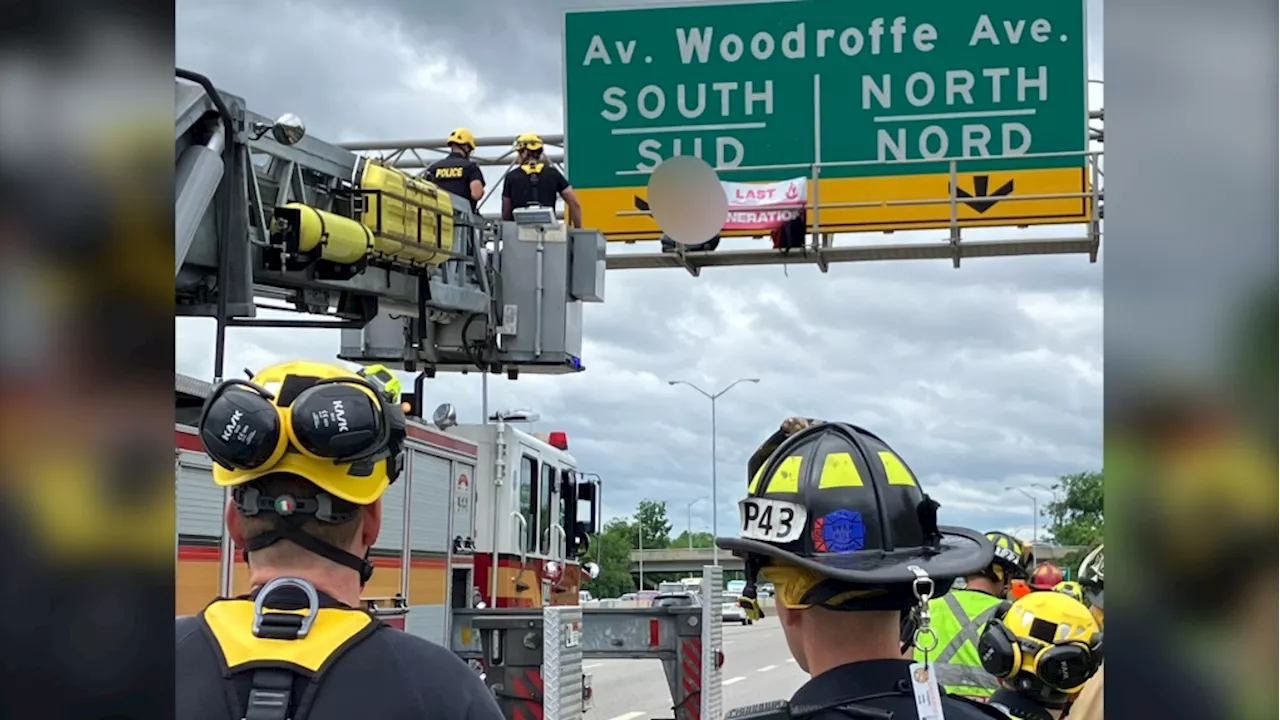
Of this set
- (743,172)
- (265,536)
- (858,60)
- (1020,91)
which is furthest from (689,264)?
(265,536)

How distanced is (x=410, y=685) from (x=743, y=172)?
12751mm

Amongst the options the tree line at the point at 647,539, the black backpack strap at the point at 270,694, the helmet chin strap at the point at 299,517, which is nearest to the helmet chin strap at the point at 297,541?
the helmet chin strap at the point at 299,517

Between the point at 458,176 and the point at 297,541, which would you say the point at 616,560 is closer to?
the point at 458,176

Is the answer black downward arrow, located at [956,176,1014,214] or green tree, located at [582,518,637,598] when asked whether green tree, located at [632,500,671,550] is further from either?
black downward arrow, located at [956,176,1014,214]

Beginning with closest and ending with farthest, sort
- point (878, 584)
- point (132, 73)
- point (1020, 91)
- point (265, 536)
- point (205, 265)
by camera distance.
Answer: point (132, 73) < point (878, 584) < point (265, 536) < point (205, 265) < point (1020, 91)

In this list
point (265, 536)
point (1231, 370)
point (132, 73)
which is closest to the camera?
point (1231, 370)

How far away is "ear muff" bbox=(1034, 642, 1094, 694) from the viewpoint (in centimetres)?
418

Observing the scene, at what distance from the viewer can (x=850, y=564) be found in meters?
2.20

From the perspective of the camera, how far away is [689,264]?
14.9 metres

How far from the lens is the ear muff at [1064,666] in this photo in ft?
13.7

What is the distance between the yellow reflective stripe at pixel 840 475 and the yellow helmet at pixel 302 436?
87 centimetres

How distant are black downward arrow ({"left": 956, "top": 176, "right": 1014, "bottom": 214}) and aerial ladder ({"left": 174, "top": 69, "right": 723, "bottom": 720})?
655 centimetres

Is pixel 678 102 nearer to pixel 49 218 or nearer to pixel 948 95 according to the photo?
pixel 948 95

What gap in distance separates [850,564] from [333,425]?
1.00 metres
